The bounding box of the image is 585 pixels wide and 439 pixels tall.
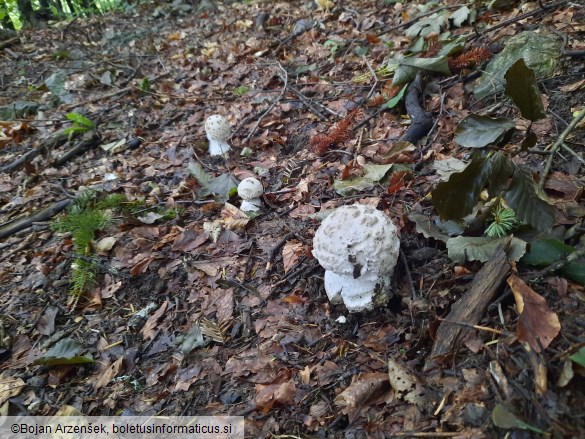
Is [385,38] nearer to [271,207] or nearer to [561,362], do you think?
[271,207]

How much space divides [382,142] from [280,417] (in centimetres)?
284

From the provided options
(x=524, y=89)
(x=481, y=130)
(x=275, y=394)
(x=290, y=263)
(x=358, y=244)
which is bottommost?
(x=275, y=394)

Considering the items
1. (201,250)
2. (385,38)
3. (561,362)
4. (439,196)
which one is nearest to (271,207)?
(201,250)

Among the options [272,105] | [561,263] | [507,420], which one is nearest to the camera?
[507,420]

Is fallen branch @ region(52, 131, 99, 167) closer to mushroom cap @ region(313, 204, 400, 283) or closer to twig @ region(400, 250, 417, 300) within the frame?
mushroom cap @ region(313, 204, 400, 283)

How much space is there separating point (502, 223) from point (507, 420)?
1227 millimetres

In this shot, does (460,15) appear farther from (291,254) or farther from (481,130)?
(291,254)

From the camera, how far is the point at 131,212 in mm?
4246

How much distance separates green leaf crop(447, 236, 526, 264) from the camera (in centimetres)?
227

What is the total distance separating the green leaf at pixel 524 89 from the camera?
2082mm

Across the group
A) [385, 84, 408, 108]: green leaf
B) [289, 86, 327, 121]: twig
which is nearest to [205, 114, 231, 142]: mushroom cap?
[289, 86, 327, 121]: twig

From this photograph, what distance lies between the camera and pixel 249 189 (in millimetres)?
3896

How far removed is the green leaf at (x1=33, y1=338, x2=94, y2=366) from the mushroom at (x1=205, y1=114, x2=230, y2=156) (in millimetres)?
2735

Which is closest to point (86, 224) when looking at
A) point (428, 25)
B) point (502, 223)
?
point (502, 223)
